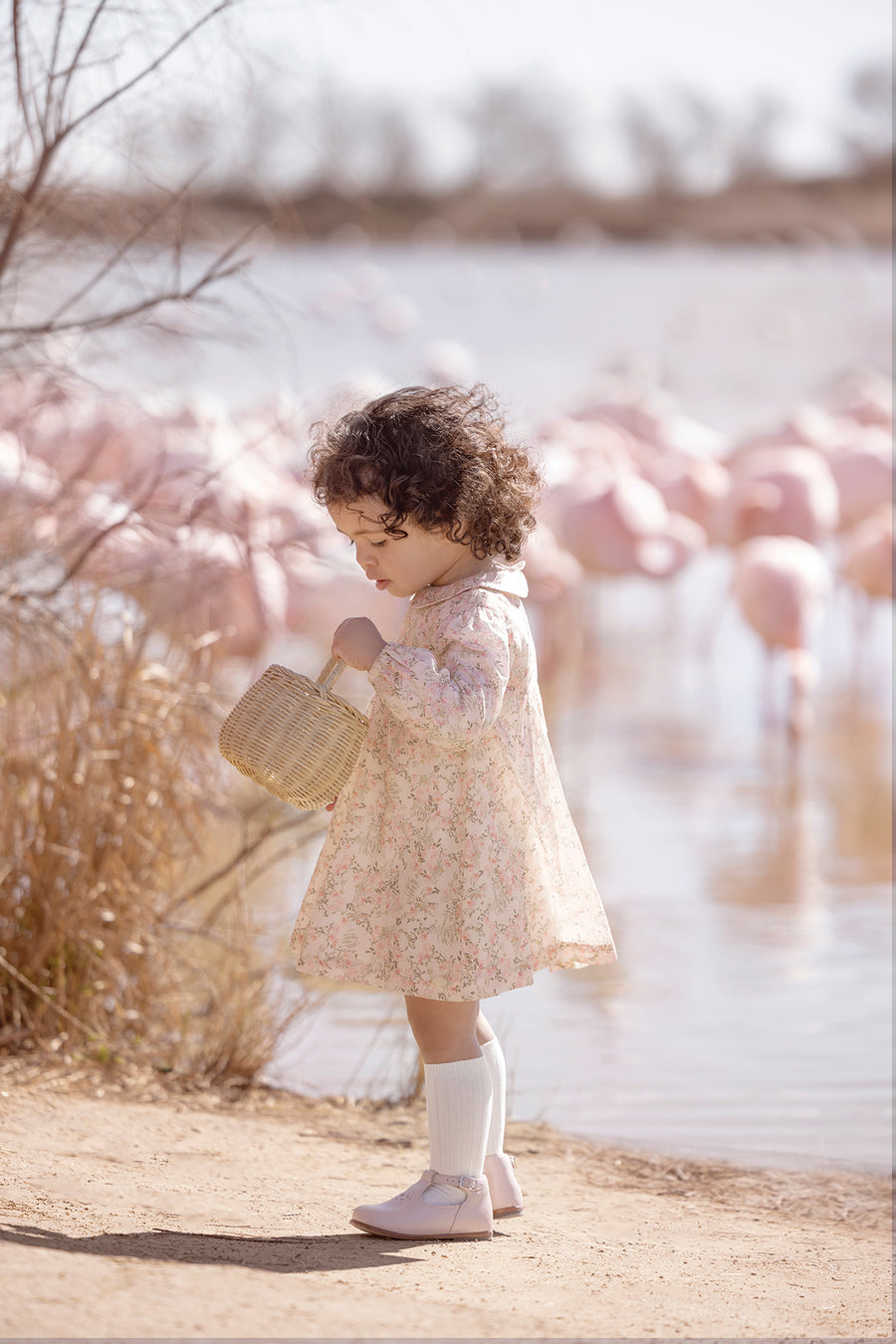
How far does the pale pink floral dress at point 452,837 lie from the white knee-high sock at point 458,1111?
13 cm

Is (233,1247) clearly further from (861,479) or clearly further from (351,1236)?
(861,479)

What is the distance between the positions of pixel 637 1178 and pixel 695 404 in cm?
1915

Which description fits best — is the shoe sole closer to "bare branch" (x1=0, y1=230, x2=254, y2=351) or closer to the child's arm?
the child's arm

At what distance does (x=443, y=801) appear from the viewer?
2543 millimetres

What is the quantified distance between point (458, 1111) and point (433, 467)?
0.94 metres

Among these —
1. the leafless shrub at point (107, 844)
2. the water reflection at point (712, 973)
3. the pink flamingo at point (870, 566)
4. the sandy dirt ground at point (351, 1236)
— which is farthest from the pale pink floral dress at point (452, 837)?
the pink flamingo at point (870, 566)

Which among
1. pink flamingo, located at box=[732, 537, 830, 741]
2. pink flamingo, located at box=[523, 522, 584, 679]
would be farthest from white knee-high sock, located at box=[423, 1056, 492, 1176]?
pink flamingo, located at box=[523, 522, 584, 679]

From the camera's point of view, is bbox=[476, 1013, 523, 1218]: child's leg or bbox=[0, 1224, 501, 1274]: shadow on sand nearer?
bbox=[0, 1224, 501, 1274]: shadow on sand

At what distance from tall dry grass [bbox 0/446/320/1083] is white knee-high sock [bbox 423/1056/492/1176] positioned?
0.90 meters

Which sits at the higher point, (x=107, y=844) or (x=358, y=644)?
(x=358, y=644)

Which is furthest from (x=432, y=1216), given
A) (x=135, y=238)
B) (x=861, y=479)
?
(x=861, y=479)

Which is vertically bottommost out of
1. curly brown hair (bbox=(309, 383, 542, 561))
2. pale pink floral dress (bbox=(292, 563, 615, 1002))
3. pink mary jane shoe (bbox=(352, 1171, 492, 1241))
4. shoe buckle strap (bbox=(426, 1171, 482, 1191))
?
pink mary jane shoe (bbox=(352, 1171, 492, 1241))

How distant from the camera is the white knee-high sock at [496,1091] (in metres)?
2.65

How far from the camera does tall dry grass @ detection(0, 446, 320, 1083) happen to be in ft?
10.9
